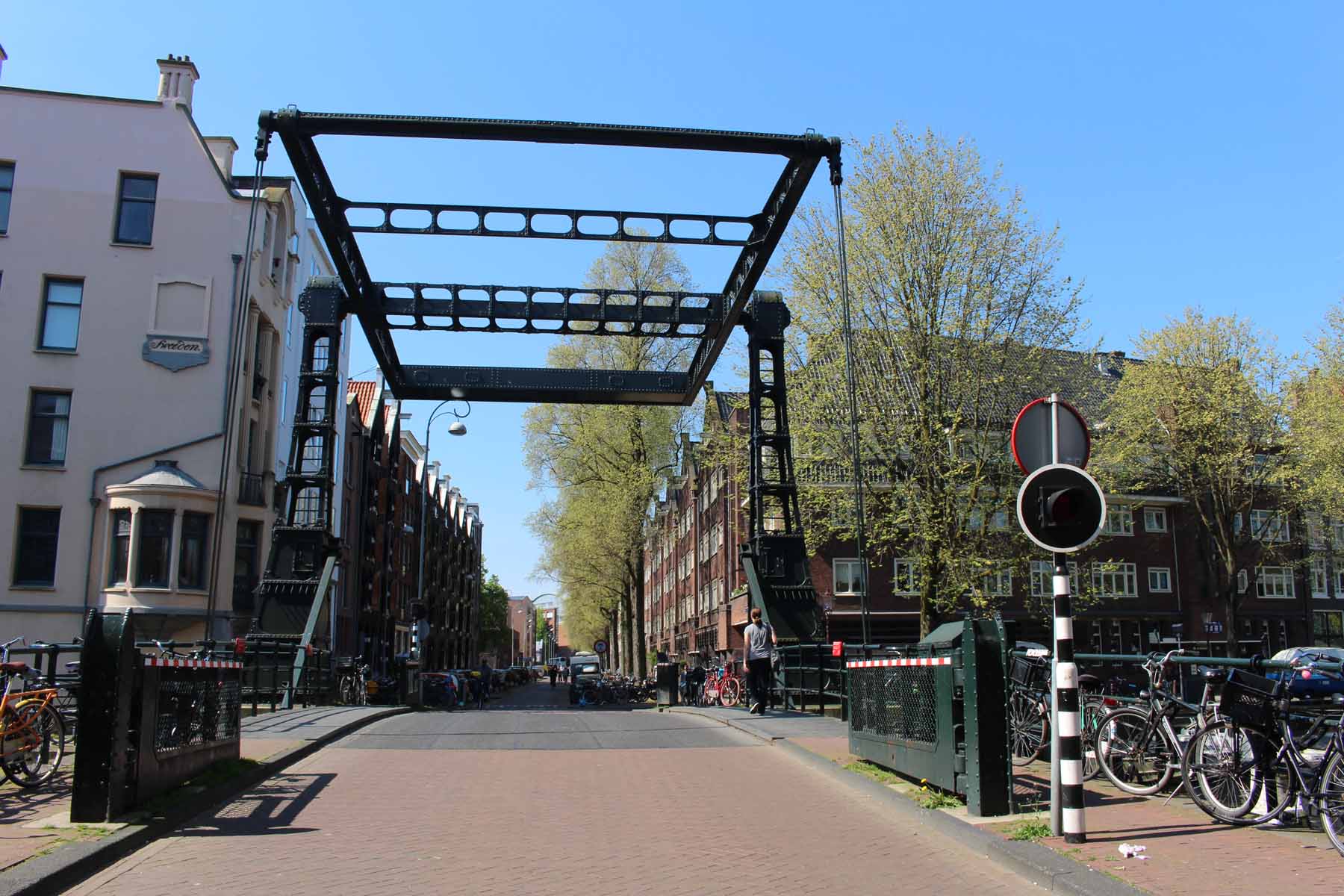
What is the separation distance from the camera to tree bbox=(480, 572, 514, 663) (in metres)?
106

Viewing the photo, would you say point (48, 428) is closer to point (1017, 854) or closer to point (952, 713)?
point (952, 713)

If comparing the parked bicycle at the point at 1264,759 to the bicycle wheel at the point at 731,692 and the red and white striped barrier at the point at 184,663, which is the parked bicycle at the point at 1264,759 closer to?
the red and white striped barrier at the point at 184,663

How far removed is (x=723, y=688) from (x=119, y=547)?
52.6 ft

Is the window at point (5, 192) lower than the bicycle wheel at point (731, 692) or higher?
higher

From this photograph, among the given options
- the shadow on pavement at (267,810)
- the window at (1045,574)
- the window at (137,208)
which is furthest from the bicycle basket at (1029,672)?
the window at (137,208)

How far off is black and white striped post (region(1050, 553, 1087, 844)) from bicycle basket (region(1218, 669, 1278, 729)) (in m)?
1.01

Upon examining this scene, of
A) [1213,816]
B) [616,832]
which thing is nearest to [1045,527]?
[1213,816]

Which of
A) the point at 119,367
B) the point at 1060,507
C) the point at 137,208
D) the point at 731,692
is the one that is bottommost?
the point at 731,692

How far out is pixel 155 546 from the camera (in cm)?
2728

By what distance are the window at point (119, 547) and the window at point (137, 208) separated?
740cm

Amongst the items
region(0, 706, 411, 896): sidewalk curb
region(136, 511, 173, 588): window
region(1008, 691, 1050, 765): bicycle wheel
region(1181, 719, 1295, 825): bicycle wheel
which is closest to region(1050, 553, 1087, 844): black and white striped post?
region(1181, 719, 1295, 825): bicycle wheel

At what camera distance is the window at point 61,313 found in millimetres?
28188

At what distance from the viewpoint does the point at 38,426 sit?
27.8 meters

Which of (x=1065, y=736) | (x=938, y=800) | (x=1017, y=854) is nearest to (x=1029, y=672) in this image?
(x=938, y=800)
